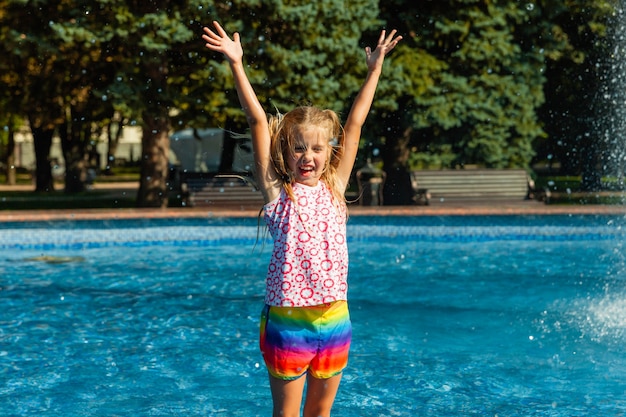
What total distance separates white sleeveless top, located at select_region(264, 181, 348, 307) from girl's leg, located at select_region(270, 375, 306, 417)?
1.05ft

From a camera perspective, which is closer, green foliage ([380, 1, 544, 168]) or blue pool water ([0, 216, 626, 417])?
blue pool water ([0, 216, 626, 417])

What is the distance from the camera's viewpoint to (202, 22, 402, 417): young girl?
358cm

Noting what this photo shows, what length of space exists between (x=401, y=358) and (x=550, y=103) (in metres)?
24.4

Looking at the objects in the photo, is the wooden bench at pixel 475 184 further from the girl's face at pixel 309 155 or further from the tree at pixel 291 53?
the girl's face at pixel 309 155

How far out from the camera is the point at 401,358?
702 cm

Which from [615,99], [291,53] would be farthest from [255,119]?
[615,99]

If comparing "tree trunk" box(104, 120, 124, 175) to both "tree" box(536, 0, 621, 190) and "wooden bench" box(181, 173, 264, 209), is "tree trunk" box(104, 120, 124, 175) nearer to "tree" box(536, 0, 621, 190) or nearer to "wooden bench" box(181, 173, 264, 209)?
"wooden bench" box(181, 173, 264, 209)

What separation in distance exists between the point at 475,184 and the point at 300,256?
20881mm

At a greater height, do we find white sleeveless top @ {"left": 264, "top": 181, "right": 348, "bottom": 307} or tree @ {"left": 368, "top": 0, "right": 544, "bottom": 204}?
tree @ {"left": 368, "top": 0, "right": 544, "bottom": 204}

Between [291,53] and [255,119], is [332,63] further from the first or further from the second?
[255,119]

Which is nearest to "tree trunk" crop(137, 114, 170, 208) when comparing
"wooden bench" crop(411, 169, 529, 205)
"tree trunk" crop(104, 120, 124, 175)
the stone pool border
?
the stone pool border

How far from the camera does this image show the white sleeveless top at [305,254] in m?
3.59

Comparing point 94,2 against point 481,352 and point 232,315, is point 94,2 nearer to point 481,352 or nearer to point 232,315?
point 232,315

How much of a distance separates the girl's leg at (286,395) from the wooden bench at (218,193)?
18.3 metres
